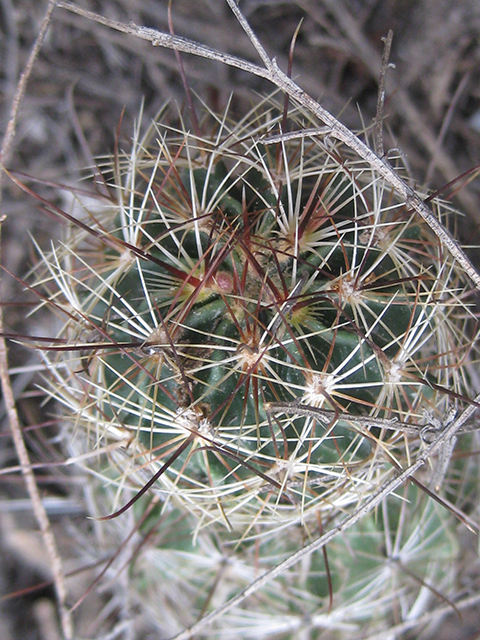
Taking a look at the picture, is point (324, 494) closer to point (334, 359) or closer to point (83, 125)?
point (334, 359)

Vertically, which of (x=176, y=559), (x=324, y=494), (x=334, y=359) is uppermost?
(x=334, y=359)

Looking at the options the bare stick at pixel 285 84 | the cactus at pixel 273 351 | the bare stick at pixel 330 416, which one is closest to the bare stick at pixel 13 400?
the cactus at pixel 273 351

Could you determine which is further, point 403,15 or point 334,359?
point 403,15

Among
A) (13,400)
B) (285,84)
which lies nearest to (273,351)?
(285,84)

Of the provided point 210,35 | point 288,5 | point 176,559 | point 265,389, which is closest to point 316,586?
point 176,559

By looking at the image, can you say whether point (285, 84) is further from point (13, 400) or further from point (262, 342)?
point (13, 400)

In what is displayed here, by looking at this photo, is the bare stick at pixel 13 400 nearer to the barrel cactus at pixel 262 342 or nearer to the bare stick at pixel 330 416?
the barrel cactus at pixel 262 342

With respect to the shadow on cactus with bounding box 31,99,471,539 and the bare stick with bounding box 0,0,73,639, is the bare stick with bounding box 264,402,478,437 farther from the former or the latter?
the bare stick with bounding box 0,0,73,639

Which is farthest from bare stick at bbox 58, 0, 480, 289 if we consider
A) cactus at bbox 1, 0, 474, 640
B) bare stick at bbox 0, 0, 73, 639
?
bare stick at bbox 0, 0, 73, 639
